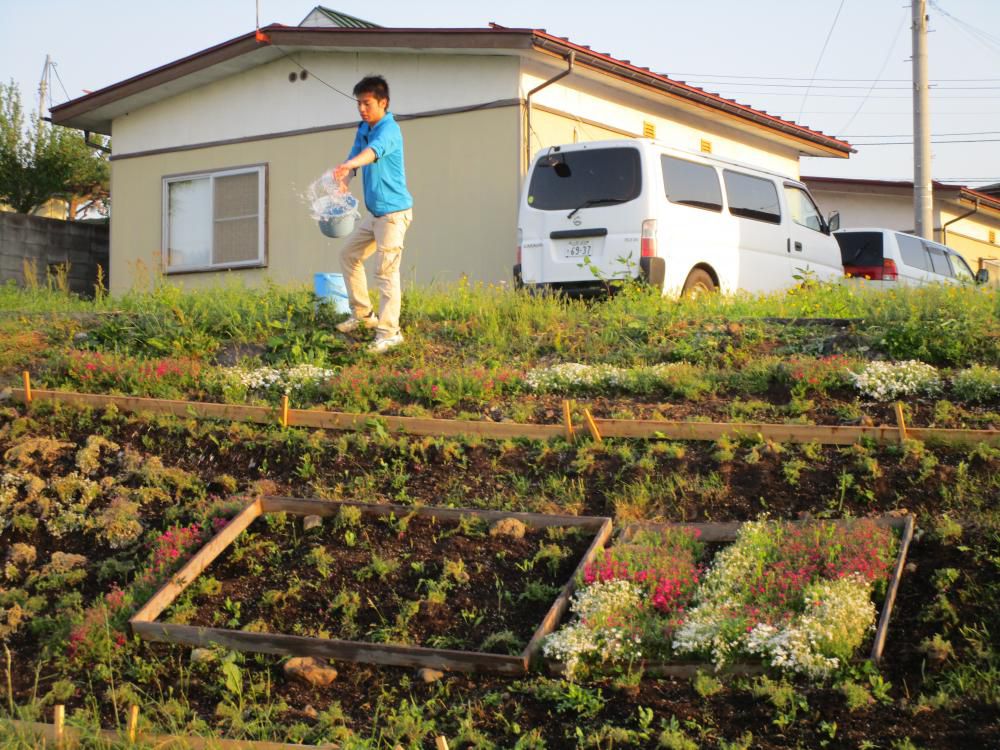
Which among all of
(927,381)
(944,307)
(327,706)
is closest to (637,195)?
(944,307)

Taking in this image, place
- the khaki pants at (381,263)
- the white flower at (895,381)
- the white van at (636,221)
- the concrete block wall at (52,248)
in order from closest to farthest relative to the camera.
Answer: the white flower at (895,381), the khaki pants at (381,263), the white van at (636,221), the concrete block wall at (52,248)

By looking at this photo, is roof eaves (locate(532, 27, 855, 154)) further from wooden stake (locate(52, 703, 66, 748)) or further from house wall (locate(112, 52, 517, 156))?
wooden stake (locate(52, 703, 66, 748))

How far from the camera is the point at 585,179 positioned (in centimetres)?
1191

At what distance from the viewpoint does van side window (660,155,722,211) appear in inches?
468

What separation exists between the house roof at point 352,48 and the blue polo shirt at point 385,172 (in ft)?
16.2

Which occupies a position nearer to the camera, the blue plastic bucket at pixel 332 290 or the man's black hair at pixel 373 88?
the man's black hair at pixel 373 88

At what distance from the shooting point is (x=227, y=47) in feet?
51.5

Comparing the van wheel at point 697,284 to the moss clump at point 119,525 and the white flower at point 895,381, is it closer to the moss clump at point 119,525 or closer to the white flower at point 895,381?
the white flower at point 895,381

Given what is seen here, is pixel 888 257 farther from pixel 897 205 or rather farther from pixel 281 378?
pixel 281 378

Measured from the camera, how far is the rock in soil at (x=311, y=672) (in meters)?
4.87

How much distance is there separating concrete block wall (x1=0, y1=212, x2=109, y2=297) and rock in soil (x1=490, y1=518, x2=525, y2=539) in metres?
12.6

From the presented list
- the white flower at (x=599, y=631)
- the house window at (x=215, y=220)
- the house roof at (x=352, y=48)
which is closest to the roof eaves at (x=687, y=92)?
the house roof at (x=352, y=48)

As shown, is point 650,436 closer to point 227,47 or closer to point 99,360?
point 99,360

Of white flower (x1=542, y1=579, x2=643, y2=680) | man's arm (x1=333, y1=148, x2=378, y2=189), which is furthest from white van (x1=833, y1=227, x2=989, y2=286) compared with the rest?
white flower (x1=542, y1=579, x2=643, y2=680)
